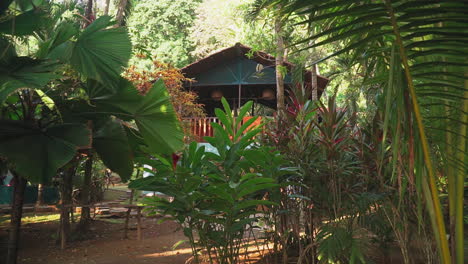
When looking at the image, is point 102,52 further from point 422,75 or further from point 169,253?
point 422,75

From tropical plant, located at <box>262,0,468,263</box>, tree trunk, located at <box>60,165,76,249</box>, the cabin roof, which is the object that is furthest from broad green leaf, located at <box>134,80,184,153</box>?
the cabin roof

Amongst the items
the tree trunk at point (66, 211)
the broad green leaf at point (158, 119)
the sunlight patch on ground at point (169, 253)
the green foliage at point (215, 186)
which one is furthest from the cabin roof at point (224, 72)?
the green foliage at point (215, 186)

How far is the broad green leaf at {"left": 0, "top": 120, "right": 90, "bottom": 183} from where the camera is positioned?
4.15 meters

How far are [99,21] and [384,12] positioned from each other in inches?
150

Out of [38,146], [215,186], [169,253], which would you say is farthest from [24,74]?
[169,253]

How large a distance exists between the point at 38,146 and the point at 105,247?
3.62 meters

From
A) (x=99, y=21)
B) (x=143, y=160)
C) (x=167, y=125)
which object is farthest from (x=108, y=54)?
(x=143, y=160)

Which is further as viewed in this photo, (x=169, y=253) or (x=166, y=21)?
(x=166, y=21)

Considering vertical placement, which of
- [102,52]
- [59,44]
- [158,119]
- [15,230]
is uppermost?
[59,44]

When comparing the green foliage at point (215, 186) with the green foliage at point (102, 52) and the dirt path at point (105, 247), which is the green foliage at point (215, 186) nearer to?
the green foliage at point (102, 52)

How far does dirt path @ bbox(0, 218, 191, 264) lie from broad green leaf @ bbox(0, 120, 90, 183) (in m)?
1.98

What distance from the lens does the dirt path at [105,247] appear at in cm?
A: 616

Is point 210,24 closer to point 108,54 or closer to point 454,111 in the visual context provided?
point 108,54

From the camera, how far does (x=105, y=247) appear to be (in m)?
7.39
